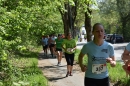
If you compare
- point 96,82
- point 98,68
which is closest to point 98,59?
point 98,68

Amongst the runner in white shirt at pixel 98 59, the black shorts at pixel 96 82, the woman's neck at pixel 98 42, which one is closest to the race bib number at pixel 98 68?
the runner in white shirt at pixel 98 59

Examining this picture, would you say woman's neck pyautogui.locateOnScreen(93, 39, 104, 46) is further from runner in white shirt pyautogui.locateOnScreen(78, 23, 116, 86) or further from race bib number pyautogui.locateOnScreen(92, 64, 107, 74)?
race bib number pyautogui.locateOnScreen(92, 64, 107, 74)

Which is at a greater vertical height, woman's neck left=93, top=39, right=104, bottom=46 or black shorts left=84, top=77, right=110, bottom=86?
woman's neck left=93, top=39, right=104, bottom=46

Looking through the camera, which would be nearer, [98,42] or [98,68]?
[98,68]

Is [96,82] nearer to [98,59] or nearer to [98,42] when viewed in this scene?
[98,59]

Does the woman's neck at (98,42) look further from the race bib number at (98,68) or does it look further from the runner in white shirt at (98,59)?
the race bib number at (98,68)

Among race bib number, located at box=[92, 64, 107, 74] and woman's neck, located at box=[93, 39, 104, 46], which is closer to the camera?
race bib number, located at box=[92, 64, 107, 74]

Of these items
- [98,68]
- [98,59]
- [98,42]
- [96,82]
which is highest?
[98,42]

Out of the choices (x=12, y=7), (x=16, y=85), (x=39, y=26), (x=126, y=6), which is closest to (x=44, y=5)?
(x=12, y=7)

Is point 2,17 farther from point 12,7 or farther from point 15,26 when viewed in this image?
point 12,7

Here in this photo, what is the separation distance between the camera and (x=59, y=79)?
1091cm

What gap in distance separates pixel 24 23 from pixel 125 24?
45.3 meters

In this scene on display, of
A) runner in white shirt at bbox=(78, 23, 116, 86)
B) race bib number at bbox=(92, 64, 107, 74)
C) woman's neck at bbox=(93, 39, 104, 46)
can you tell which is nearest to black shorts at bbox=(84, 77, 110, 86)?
runner in white shirt at bbox=(78, 23, 116, 86)

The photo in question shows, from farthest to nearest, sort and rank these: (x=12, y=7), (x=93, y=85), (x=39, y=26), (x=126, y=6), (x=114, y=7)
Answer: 1. (x=114, y=7)
2. (x=126, y=6)
3. (x=39, y=26)
4. (x=12, y=7)
5. (x=93, y=85)
